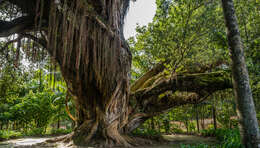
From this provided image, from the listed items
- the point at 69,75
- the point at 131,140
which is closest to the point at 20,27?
the point at 69,75

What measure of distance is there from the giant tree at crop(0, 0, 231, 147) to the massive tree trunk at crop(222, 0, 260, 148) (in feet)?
7.59

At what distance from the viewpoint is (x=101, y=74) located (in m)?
4.05

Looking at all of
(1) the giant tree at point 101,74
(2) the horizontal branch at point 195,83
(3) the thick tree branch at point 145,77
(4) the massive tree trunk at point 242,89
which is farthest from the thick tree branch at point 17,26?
(3) the thick tree branch at point 145,77

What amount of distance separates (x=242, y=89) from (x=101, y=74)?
9.48 ft

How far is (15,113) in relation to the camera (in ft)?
29.3

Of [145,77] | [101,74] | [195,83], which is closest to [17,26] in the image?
[101,74]

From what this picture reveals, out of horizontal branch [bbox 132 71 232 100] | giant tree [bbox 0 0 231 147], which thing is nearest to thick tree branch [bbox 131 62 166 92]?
giant tree [bbox 0 0 231 147]

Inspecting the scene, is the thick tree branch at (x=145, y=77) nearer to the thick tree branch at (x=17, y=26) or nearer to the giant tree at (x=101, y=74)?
the giant tree at (x=101, y=74)

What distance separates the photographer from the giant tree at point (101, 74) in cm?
326

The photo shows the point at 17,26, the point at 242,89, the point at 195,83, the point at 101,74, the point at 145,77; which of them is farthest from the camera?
the point at 145,77

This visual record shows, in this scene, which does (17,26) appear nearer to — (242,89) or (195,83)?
(242,89)

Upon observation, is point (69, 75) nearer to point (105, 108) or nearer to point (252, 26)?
point (105, 108)

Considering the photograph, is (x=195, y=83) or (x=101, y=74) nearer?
(x=101, y=74)

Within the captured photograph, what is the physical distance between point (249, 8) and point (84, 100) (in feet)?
21.7
